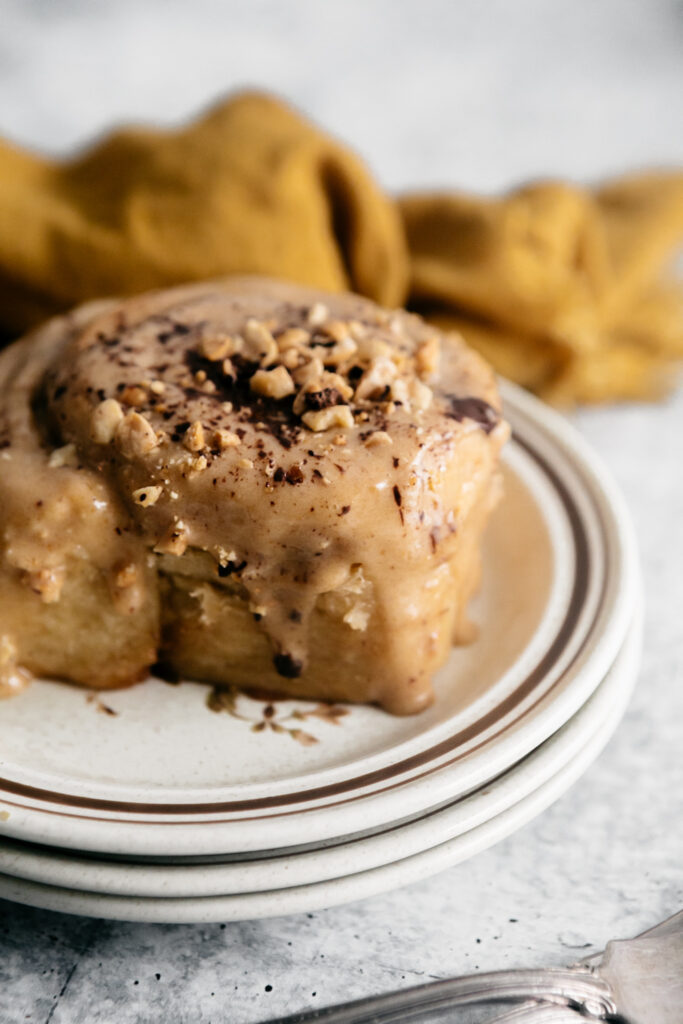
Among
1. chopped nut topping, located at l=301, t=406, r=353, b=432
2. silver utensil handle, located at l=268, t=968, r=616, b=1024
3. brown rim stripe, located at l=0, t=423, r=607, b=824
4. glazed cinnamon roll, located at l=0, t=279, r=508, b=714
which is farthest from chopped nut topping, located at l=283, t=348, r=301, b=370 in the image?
silver utensil handle, located at l=268, t=968, r=616, b=1024

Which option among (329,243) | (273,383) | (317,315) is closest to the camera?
(273,383)

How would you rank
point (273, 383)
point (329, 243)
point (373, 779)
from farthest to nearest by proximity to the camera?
point (329, 243)
point (273, 383)
point (373, 779)

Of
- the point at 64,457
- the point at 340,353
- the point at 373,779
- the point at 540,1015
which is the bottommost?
the point at 540,1015

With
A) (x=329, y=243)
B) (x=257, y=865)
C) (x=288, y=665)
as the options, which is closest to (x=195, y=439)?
(x=288, y=665)

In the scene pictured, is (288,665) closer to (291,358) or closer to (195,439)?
(195,439)

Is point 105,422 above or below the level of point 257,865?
above

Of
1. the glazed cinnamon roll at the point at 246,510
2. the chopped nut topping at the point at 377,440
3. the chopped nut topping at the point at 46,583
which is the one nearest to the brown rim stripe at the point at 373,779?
the glazed cinnamon roll at the point at 246,510

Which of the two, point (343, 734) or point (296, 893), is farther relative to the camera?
point (343, 734)
